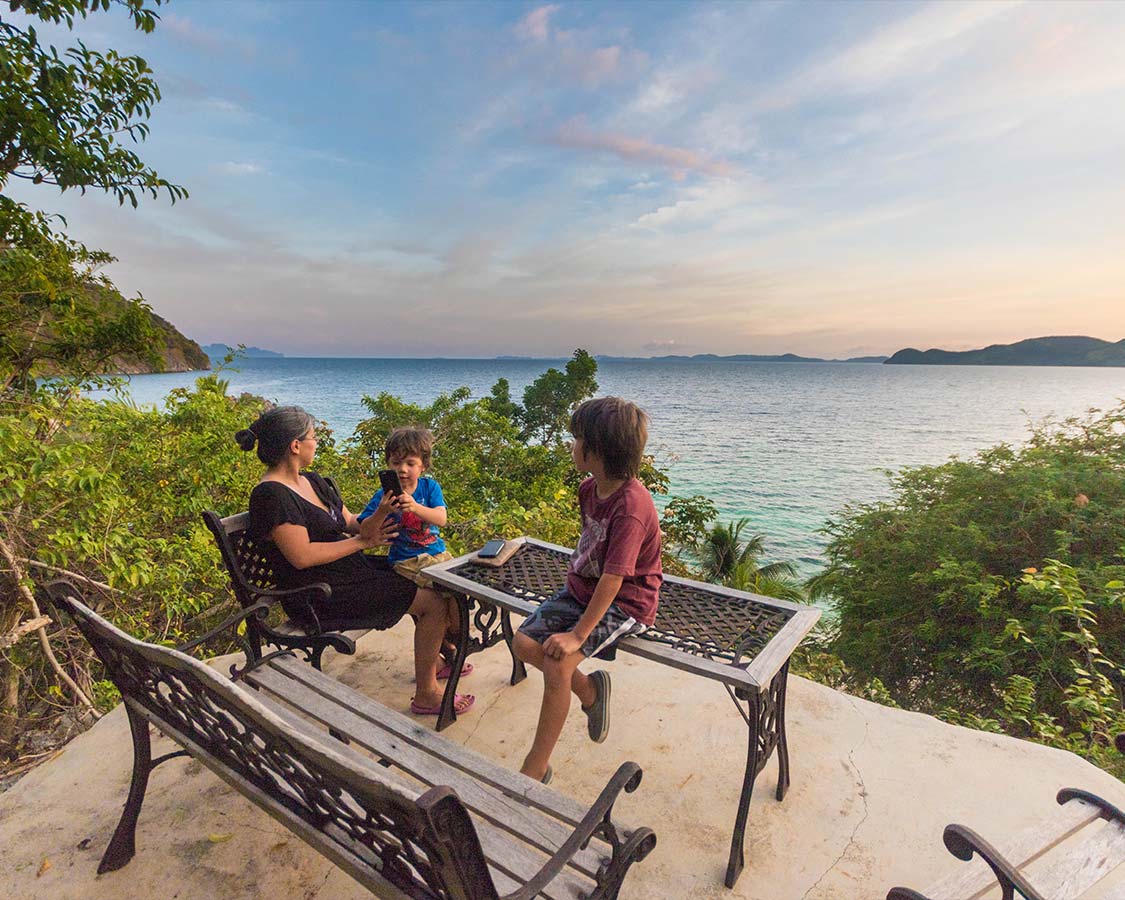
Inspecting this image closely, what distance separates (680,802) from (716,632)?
856 millimetres

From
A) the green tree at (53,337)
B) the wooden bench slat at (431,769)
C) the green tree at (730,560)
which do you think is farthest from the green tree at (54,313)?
the green tree at (730,560)

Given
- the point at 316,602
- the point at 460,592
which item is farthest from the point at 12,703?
the point at 460,592

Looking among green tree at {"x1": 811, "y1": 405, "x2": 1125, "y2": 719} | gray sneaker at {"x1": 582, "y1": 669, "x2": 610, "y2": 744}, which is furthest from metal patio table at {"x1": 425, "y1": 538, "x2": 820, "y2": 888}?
green tree at {"x1": 811, "y1": 405, "x2": 1125, "y2": 719}

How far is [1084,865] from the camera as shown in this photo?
160 centimetres

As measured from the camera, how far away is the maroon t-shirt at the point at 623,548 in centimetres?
223

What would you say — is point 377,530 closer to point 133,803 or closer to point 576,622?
point 576,622

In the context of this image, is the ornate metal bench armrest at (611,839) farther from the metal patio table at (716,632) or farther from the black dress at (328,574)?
the black dress at (328,574)

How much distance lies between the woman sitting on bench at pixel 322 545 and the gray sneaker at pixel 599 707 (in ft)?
3.00

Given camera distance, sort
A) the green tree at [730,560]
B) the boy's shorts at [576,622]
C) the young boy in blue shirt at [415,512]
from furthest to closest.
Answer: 1. the green tree at [730,560]
2. the young boy in blue shirt at [415,512]
3. the boy's shorts at [576,622]

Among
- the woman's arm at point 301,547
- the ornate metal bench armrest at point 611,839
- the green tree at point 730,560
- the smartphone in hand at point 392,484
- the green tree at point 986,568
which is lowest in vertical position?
the green tree at point 730,560

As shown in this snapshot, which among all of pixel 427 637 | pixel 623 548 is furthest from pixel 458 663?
pixel 623 548

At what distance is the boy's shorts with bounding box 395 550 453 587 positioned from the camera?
3010 millimetres

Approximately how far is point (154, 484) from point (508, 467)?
8471 mm

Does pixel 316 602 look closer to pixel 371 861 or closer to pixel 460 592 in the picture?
pixel 460 592
